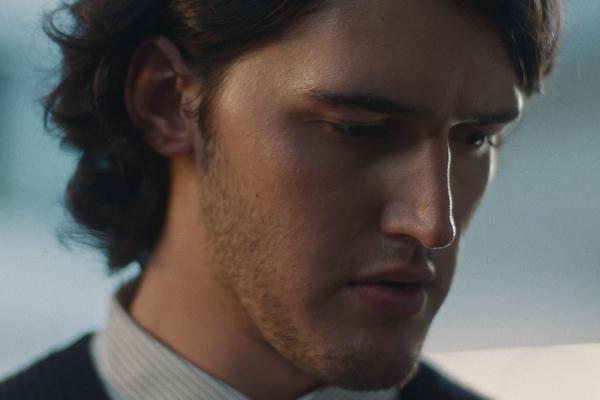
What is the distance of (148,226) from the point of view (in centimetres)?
157

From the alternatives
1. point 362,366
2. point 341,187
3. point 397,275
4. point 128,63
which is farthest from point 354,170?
point 128,63

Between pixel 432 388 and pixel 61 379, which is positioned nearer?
pixel 61 379

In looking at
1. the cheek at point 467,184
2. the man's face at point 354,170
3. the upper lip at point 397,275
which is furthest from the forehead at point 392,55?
the upper lip at point 397,275

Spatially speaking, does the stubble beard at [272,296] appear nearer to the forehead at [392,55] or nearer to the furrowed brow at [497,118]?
the forehead at [392,55]

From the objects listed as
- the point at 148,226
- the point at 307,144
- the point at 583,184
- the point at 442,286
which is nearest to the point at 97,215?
the point at 148,226

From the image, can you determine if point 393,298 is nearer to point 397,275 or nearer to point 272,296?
point 397,275

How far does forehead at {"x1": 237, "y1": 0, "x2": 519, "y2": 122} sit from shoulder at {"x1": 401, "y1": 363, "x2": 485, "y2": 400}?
47 cm

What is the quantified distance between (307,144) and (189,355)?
0.36 meters

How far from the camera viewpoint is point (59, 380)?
4.55ft

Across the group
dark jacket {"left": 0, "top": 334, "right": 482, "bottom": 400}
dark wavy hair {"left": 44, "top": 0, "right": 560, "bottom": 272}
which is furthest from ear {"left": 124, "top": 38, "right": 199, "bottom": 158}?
dark jacket {"left": 0, "top": 334, "right": 482, "bottom": 400}

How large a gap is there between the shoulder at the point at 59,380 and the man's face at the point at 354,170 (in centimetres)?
26

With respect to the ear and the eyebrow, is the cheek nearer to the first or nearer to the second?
the eyebrow

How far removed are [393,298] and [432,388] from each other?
0.32m

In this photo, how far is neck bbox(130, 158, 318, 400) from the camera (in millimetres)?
1392
